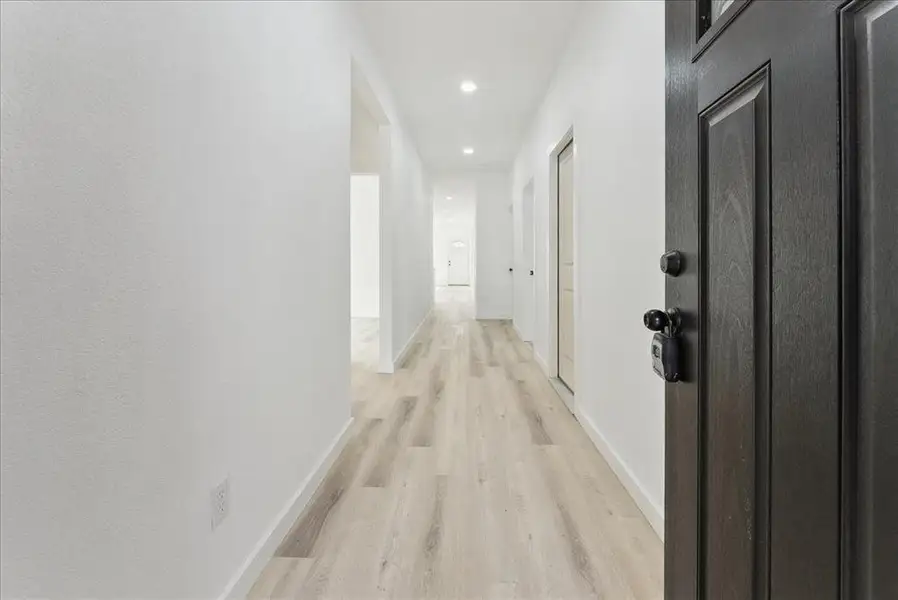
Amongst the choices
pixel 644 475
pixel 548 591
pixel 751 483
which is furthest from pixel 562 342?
pixel 751 483

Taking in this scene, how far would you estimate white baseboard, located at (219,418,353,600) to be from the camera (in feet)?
4.75

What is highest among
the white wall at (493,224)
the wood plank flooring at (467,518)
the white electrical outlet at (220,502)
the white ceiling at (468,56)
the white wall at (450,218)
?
the white wall at (450,218)

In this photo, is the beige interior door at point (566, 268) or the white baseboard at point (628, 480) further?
the beige interior door at point (566, 268)

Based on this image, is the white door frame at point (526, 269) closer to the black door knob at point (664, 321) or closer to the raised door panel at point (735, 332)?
the black door knob at point (664, 321)

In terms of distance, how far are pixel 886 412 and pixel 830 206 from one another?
0.21 metres

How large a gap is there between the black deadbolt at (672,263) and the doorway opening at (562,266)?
2857mm

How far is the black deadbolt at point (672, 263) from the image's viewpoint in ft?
2.91

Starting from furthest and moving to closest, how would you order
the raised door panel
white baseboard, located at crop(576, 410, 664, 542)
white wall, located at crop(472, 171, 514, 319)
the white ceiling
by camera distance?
white wall, located at crop(472, 171, 514, 319) → the white ceiling → white baseboard, located at crop(576, 410, 664, 542) → the raised door panel

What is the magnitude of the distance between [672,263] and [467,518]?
1.44 meters

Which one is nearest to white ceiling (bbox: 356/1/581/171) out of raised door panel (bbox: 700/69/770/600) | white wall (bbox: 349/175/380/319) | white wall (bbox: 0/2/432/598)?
white wall (bbox: 0/2/432/598)

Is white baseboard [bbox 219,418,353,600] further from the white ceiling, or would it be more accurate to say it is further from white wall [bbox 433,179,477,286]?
white wall [bbox 433,179,477,286]

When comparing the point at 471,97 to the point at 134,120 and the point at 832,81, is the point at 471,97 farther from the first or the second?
the point at 832,81

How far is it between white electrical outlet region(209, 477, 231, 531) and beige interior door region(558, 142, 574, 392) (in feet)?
9.46

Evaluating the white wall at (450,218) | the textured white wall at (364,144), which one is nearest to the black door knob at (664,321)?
the textured white wall at (364,144)
